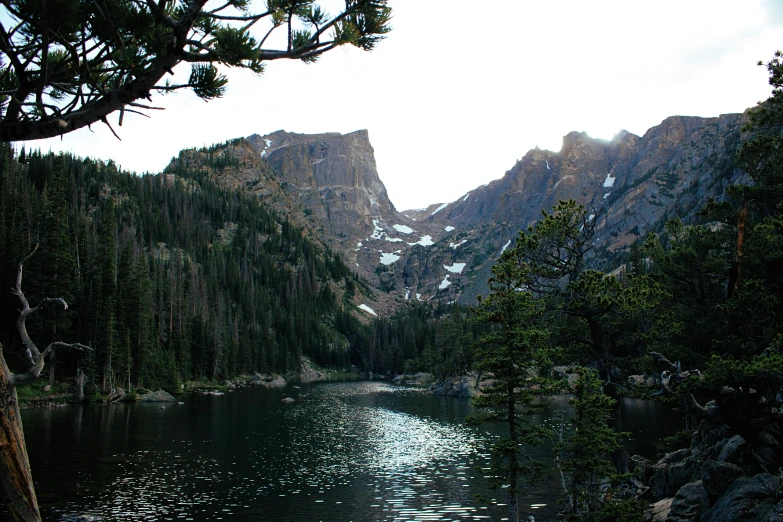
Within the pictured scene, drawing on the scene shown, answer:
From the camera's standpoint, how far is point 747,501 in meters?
15.4

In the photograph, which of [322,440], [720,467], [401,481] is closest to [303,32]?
[720,467]

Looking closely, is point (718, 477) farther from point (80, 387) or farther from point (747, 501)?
point (80, 387)

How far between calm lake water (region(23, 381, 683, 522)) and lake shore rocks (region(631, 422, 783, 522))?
5510 millimetres

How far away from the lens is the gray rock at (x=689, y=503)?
18.0 meters

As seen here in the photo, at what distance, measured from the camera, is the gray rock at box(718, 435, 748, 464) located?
1830cm

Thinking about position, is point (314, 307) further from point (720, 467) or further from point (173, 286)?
point (720, 467)

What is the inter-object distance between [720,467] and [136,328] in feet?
248

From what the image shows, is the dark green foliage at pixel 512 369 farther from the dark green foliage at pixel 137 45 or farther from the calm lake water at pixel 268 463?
the dark green foliage at pixel 137 45

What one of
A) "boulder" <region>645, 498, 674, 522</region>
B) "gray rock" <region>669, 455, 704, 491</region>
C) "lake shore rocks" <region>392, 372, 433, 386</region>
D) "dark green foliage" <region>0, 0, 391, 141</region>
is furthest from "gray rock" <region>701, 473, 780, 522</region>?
"lake shore rocks" <region>392, 372, 433, 386</region>

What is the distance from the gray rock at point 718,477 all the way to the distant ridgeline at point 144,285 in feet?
210

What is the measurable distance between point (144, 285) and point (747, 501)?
8493 centimetres

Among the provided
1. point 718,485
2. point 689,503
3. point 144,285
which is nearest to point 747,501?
point 718,485

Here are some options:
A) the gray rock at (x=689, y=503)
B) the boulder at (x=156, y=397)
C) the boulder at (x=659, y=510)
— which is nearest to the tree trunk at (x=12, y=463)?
the gray rock at (x=689, y=503)

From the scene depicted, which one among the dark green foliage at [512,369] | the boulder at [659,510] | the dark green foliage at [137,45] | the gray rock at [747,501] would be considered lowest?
the boulder at [659,510]
